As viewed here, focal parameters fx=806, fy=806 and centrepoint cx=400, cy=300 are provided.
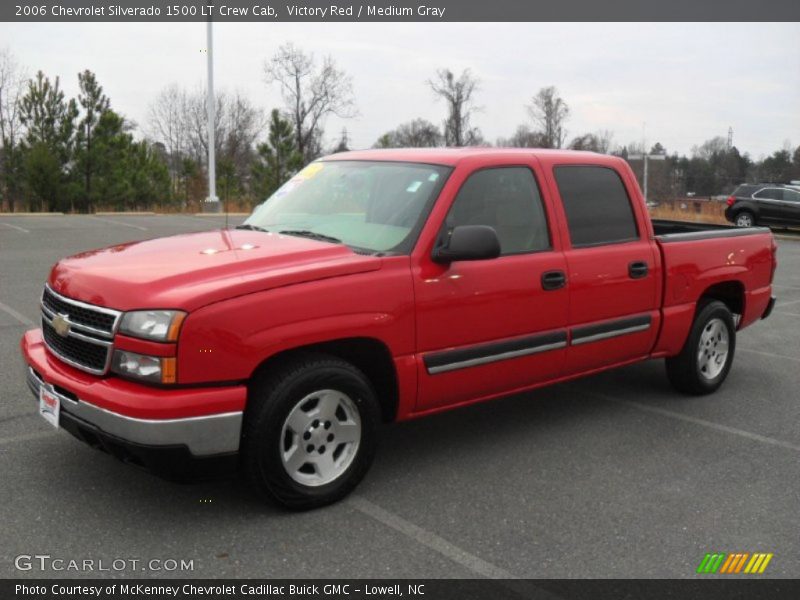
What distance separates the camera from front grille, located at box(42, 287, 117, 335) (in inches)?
144

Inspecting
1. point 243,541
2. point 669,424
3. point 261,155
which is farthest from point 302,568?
point 261,155

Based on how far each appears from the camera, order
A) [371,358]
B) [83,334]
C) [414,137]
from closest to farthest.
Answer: [83,334], [371,358], [414,137]

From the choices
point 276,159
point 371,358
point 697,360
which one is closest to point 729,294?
point 697,360

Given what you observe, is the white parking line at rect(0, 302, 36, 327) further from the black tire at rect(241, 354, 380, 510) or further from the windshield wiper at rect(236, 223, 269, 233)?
the black tire at rect(241, 354, 380, 510)

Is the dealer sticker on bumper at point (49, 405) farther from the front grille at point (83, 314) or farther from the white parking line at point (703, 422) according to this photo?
the white parking line at point (703, 422)

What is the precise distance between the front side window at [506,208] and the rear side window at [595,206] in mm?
259

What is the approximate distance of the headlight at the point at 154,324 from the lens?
3.46m

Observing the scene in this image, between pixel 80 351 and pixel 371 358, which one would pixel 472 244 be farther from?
pixel 80 351

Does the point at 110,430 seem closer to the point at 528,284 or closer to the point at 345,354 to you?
the point at 345,354

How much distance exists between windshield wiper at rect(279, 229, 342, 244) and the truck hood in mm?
92

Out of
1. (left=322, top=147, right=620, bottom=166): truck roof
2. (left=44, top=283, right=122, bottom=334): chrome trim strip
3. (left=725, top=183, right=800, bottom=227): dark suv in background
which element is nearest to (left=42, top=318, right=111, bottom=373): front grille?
(left=44, top=283, right=122, bottom=334): chrome trim strip

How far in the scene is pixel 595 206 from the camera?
17.5 feet

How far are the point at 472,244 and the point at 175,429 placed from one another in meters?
1.73

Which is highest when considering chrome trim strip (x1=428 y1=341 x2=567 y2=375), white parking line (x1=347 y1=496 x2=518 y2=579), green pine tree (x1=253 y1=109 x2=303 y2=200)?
green pine tree (x1=253 y1=109 x2=303 y2=200)
